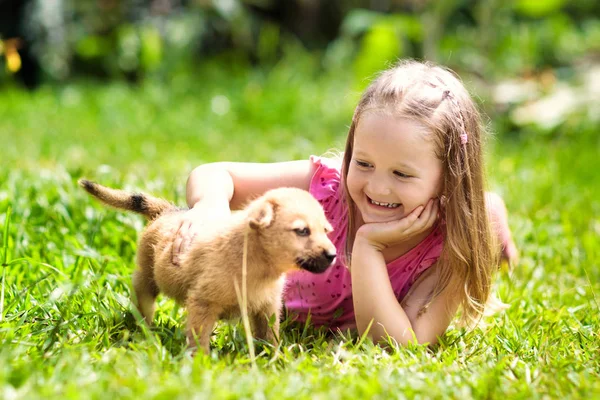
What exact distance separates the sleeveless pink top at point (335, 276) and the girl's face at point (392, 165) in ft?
1.14

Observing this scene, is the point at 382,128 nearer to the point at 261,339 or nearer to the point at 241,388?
the point at 261,339

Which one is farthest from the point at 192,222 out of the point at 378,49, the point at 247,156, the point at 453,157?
the point at 378,49

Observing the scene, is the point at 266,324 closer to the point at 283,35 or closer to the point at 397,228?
the point at 397,228

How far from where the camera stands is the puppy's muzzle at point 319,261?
264 centimetres

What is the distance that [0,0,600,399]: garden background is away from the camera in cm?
262

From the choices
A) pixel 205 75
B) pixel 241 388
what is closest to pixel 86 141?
pixel 205 75

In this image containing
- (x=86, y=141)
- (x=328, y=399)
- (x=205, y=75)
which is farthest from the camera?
(x=205, y=75)

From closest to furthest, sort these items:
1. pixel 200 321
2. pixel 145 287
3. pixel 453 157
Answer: pixel 200 321, pixel 145 287, pixel 453 157

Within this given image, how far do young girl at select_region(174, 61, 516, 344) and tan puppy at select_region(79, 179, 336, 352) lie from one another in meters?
0.11

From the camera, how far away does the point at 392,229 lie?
10.9ft

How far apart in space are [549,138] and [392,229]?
244 inches

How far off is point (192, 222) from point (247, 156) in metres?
3.86

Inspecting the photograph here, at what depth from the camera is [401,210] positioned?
11.1 feet

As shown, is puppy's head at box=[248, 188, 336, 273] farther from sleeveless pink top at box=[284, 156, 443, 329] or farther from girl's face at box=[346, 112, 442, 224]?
sleeveless pink top at box=[284, 156, 443, 329]
